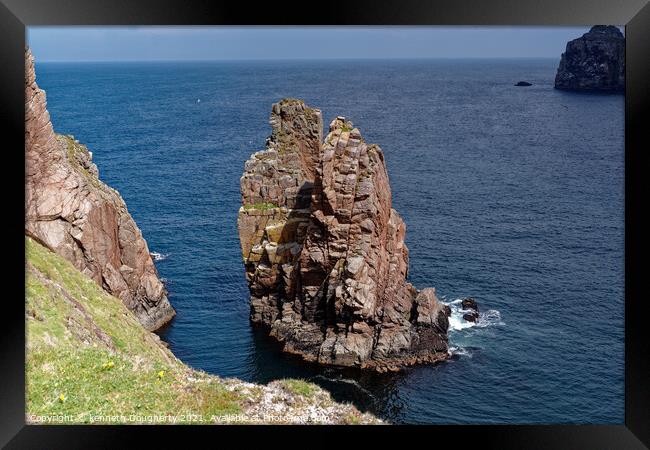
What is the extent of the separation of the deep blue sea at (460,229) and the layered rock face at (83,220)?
15.1 feet

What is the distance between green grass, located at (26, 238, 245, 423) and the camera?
24609mm

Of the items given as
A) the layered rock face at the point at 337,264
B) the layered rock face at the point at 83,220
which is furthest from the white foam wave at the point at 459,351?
the layered rock face at the point at 83,220

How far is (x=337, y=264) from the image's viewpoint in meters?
66.9

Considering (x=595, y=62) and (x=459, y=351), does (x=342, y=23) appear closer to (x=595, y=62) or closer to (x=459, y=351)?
(x=459, y=351)

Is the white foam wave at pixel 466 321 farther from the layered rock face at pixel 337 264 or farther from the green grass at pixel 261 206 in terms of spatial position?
the green grass at pixel 261 206

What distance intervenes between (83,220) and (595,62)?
105152mm

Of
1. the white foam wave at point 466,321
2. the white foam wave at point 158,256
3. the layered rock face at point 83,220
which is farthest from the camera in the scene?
the white foam wave at point 158,256

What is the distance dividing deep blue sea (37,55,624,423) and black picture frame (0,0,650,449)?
2827 cm

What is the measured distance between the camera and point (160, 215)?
94.1 meters

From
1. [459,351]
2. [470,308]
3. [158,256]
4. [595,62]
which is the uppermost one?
[595,62]

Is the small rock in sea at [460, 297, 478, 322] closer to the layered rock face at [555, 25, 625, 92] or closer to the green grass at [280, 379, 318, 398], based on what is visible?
the green grass at [280, 379, 318, 398]

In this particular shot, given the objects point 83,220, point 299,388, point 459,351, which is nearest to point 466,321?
point 459,351

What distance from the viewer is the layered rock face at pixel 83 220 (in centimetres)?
5269
